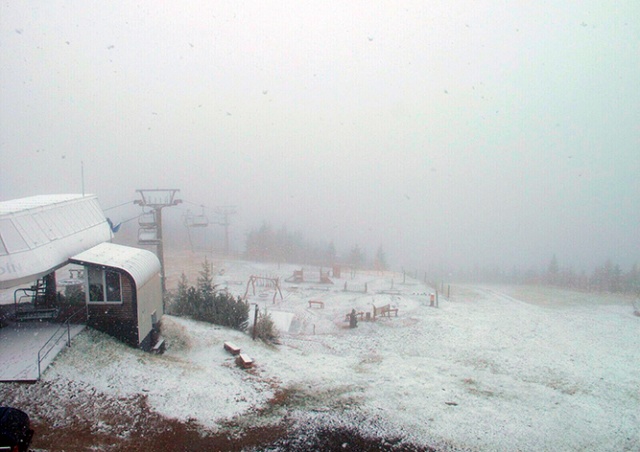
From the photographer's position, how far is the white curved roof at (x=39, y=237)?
13.3m

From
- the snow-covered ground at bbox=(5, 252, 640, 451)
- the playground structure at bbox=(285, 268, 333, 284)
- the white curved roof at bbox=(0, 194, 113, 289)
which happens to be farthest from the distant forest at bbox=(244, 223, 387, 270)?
the white curved roof at bbox=(0, 194, 113, 289)

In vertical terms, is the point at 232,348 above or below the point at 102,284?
below

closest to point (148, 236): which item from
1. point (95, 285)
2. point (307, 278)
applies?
point (95, 285)

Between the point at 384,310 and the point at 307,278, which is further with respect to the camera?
the point at 307,278

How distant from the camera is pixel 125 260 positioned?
52.5 feet

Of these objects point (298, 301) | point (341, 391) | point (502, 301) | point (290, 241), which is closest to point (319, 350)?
point (341, 391)

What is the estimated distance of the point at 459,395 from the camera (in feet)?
45.2

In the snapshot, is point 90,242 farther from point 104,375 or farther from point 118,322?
point 104,375

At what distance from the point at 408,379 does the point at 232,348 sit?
6.84 metres

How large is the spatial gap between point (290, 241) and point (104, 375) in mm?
64782

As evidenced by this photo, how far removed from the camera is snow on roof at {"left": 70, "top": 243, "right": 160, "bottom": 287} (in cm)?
1505

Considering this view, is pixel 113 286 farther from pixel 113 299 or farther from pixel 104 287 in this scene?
pixel 113 299

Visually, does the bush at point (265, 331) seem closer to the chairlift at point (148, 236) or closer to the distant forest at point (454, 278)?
the chairlift at point (148, 236)

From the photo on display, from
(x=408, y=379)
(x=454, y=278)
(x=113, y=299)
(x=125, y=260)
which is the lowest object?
(x=454, y=278)
